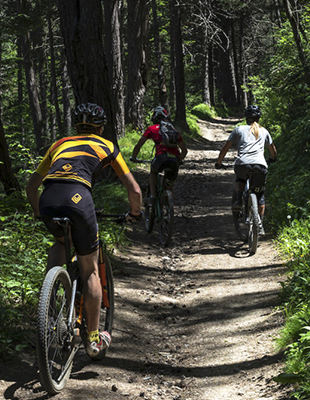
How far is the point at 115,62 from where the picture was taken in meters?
17.2

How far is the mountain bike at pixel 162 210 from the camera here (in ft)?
29.1

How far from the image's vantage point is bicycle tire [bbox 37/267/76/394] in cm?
347

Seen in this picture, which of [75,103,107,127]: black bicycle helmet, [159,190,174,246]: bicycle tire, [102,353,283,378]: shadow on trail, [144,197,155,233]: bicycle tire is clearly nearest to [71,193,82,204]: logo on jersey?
[75,103,107,127]: black bicycle helmet

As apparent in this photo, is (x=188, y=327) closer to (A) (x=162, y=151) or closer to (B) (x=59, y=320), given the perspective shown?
(B) (x=59, y=320)

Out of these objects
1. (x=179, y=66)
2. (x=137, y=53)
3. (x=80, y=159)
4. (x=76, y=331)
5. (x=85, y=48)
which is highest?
(x=137, y=53)

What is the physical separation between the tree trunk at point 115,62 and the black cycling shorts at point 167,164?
8030 millimetres

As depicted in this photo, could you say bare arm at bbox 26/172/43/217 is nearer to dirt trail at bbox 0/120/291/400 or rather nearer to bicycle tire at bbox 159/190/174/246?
dirt trail at bbox 0/120/291/400

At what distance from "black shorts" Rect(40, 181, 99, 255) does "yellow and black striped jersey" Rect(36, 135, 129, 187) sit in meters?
0.08

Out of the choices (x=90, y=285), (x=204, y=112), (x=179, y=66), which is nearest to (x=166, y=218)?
(x=90, y=285)

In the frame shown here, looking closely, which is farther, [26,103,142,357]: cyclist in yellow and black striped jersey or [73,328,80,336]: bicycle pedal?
[73,328,80,336]: bicycle pedal

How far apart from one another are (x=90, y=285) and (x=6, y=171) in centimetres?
504

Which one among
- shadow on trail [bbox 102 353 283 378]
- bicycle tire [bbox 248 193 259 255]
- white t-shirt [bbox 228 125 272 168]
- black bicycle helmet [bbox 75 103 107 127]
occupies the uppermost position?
black bicycle helmet [bbox 75 103 107 127]

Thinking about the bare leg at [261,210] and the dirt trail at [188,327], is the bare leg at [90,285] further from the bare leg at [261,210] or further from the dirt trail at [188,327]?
the bare leg at [261,210]

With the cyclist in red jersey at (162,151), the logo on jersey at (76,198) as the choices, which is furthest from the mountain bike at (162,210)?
the logo on jersey at (76,198)
